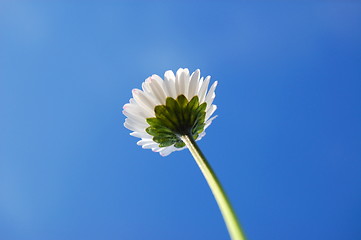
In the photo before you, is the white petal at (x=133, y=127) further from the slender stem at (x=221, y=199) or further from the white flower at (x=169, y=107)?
the slender stem at (x=221, y=199)

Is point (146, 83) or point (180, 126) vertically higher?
point (146, 83)

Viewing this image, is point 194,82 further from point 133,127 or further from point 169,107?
point 133,127

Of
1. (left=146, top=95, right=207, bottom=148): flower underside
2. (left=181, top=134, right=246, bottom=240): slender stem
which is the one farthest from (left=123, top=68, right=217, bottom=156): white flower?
(left=181, top=134, right=246, bottom=240): slender stem

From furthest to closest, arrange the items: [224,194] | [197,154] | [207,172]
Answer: [197,154] < [207,172] < [224,194]

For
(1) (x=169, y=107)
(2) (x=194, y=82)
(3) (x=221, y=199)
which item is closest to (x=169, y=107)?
(1) (x=169, y=107)

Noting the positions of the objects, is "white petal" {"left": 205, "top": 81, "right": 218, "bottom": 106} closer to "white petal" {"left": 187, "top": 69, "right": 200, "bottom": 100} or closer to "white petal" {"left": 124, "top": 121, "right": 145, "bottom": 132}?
"white petal" {"left": 187, "top": 69, "right": 200, "bottom": 100}

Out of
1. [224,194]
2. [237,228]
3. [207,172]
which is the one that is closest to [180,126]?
[207,172]

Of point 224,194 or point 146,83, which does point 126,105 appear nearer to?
point 146,83
